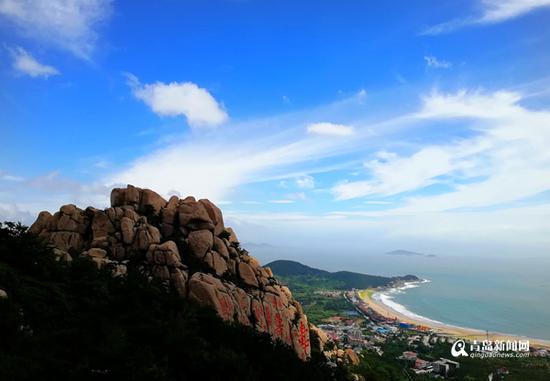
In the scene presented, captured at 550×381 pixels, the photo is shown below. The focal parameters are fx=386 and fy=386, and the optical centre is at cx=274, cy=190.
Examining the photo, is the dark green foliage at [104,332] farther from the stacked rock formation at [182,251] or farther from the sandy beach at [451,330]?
the sandy beach at [451,330]

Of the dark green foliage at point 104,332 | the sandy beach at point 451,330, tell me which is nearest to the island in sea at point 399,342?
the sandy beach at point 451,330

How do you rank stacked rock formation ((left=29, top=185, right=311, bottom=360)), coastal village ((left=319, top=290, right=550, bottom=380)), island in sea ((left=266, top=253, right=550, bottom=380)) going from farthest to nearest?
coastal village ((left=319, top=290, right=550, bottom=380)) < island in sea ((left=266, top=253, right=550, bottom=380)) < stacked rock formation ((left=29, top=185, right=311, bottom=360))

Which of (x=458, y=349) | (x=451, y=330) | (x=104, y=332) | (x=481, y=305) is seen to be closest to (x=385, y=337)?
(x=458, y=349)

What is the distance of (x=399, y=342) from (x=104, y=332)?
81884 millimetres

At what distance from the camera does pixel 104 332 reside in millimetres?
12695

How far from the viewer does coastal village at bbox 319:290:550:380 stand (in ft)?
212

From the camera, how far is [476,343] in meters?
80.2

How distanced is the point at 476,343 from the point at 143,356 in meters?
87.1

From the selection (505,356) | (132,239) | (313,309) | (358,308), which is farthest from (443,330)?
(132,239)

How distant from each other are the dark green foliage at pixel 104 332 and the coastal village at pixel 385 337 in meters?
20.7

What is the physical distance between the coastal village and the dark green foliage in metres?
20.7

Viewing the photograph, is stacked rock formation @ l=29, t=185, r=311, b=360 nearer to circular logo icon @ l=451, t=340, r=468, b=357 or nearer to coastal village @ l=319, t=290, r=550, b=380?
coastal village @ l=319, t=290, r=550, b=380

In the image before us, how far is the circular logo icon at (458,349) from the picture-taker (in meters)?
72.5

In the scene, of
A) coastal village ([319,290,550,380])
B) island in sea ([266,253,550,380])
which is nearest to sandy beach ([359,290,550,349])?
island in sea ([266,253,550,380])
